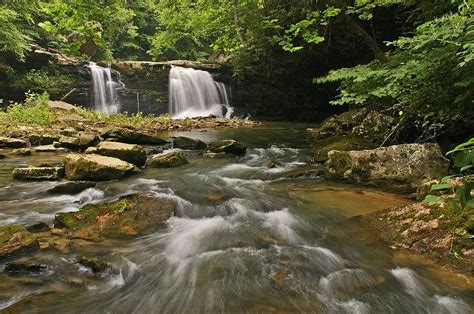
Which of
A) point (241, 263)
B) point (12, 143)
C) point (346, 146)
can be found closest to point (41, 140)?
point (12, 143)

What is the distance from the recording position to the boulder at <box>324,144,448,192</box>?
5.68 m

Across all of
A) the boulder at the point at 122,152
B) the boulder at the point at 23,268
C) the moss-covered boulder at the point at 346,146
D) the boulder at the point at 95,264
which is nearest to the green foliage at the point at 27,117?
the boulder at the point at 122,152

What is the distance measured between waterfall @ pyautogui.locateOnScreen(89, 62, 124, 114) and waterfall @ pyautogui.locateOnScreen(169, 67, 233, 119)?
3.27 m

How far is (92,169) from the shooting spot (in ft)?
20.5

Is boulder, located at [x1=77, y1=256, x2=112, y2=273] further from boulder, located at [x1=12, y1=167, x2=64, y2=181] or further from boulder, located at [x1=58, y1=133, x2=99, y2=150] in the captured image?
boulder, located at [x1=58, y1=133, x2=99, y2=150]

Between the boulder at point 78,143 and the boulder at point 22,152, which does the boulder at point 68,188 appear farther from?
the boulder at point 78,143

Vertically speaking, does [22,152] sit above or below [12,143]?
below

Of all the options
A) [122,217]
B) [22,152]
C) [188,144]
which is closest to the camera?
[122,217]

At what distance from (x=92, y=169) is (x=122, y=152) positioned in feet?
4.62

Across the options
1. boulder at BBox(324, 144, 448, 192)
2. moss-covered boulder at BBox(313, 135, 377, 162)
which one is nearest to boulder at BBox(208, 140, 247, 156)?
moss-covered boulder at BBox(313, 135, 377, 162)

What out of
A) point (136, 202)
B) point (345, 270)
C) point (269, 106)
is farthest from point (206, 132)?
point (345, 270)

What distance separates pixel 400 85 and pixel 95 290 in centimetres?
544

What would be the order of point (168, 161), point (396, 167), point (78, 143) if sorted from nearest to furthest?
point (396, 167)
point (168, 161)
point (78, 143)

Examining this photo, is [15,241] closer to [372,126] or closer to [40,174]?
[40,174]
